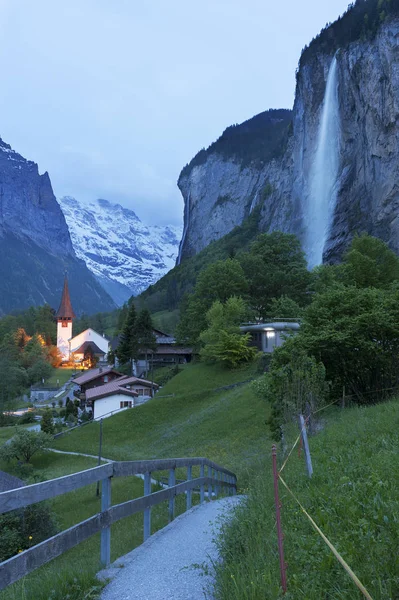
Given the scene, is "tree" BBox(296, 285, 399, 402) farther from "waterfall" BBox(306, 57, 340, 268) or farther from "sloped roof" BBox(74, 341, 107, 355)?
"sloped roof" BBox(74, 341, 107, 355)

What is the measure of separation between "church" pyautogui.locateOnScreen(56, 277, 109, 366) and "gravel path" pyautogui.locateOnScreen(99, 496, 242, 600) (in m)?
110

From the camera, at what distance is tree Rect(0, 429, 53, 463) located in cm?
4047

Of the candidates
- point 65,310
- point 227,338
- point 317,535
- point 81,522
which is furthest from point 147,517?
point 65,310

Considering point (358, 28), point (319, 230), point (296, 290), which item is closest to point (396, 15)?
point (358, 28)

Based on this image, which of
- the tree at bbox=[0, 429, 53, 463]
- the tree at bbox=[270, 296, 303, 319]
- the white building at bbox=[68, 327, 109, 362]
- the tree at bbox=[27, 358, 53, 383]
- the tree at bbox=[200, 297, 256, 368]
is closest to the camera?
the tree at bbox=[0, 429, 53, 463]

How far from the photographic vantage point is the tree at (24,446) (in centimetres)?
4047

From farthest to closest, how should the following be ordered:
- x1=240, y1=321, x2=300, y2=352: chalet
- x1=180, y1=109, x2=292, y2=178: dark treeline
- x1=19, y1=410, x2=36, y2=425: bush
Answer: x1=180, y1=109, x2=292, y2=178: dark treeline → x1=19, y1=410, x2=36, y2=425: bush → x1=240, y1=321, x2=300, y2=352: chalet

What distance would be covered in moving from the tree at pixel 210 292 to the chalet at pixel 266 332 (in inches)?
263

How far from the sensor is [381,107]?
228 feet

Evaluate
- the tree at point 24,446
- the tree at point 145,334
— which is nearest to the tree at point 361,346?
the tree at point 24,446

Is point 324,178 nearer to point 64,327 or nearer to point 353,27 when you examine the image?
point 353,27

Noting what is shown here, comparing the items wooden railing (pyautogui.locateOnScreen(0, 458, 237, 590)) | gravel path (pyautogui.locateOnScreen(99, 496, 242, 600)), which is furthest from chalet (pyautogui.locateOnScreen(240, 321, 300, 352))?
gravel path (pyautogui.locateOnScreen(99, 496, 242, 600))

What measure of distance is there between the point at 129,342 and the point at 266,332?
30.4 metres

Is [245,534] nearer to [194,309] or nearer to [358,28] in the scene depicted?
[194,309]
